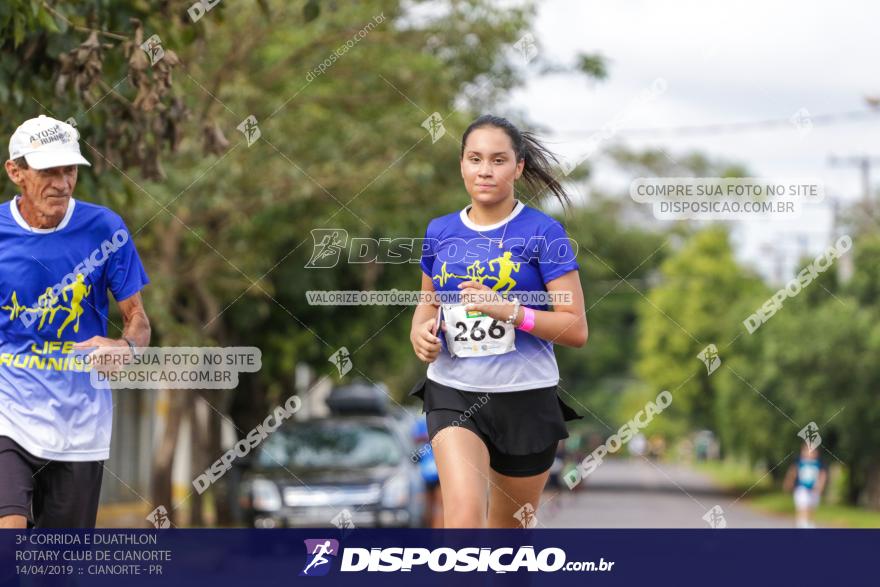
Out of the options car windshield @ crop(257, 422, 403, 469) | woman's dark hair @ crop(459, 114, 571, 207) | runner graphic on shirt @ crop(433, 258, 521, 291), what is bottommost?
runner graphic on shirt @ crop(433, 258, 521, 291)

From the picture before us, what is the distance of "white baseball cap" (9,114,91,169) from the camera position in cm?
512

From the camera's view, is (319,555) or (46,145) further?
(319,555)

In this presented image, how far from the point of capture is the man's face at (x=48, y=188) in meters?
5.15

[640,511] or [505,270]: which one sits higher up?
[640,511]

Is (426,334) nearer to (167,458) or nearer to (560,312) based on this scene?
(560,312)

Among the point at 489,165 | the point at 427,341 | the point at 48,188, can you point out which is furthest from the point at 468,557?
the point at 48,188

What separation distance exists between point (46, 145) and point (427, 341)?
4.78 feet

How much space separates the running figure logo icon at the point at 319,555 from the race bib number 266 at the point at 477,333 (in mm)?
814

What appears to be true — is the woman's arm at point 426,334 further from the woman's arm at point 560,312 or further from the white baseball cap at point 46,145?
the white baseball cap at point 46,145

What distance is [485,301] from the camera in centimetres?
526

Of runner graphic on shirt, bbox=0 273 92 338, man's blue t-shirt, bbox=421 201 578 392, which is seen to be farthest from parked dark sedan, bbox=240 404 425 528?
runner graphic on shirt, bbox=0 273 92 338

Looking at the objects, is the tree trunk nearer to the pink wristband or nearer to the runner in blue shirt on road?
the runner in blue shirt on road

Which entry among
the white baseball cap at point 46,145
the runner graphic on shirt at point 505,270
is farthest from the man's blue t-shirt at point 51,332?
the runner graphic on shirt at point 505,270

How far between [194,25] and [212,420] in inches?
651
